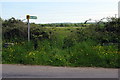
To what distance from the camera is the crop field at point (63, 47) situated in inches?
352

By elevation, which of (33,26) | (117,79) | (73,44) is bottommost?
(117,79)

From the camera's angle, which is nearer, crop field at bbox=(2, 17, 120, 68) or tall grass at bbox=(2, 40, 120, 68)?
tall grass at bbox=(2, 40, 120, 68)

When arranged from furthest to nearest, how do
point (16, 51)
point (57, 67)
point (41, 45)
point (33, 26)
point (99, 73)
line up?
point (33, 26) → point (41, 45) → point (16, 51) → point (57, 67) → point (99, 73)

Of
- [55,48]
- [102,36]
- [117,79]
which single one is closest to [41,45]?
[55,48]

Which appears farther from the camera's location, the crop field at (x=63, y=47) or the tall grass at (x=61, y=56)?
the crop field at (x=63, y=47)

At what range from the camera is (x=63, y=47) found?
448 inches

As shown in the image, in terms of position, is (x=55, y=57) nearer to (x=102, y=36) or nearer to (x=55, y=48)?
(x=55, y=48)

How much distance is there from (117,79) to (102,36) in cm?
636

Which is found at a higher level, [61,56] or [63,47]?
[63,47]

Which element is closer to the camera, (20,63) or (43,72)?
(43,72)

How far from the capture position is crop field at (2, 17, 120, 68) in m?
8.95

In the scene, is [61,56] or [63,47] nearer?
[61,56]

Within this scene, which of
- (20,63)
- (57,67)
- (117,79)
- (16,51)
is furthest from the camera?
(16,51)

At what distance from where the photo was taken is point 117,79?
6.42 m
